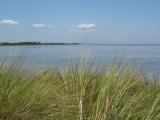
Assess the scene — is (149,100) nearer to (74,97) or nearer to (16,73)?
(74,97)

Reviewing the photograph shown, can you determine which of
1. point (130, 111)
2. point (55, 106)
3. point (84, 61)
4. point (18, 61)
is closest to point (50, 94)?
point (55, 106)

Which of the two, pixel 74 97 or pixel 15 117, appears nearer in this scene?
pixel 15 117

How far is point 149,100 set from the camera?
4141 millimetres

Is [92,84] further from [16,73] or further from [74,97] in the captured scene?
[16,73]

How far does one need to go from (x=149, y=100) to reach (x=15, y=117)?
140 cm

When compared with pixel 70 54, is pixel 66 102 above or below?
below

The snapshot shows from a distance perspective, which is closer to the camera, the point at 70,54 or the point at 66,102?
the point at 66,102

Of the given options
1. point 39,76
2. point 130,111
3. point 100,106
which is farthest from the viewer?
point 39,76

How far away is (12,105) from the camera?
3.36 m

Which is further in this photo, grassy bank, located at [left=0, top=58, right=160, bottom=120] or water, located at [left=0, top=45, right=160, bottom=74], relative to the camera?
water, located at [left=0, top=45, right=160, bottom=74]

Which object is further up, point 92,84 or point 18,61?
point 18,61

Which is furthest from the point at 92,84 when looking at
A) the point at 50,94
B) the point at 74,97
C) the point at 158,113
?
the point at 158,113

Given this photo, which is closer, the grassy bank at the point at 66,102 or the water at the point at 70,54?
the grassy bank at the point at 66,102

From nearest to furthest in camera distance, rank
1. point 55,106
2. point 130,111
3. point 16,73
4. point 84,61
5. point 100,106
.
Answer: point 100,106 → point 130,111 → point 55,106 → point 16,73 → point 84,61
